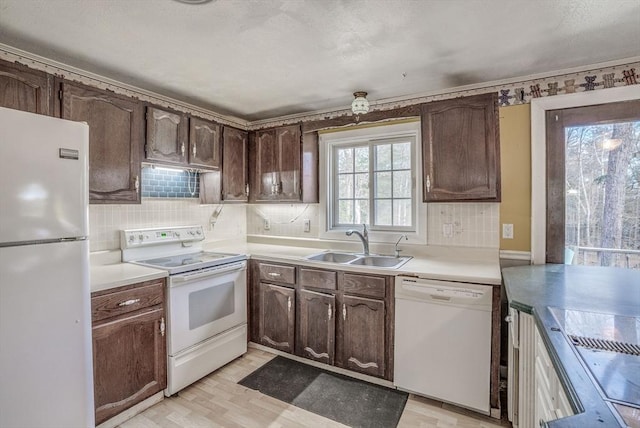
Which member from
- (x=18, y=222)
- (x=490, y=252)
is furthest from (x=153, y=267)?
(x=490, y=252)

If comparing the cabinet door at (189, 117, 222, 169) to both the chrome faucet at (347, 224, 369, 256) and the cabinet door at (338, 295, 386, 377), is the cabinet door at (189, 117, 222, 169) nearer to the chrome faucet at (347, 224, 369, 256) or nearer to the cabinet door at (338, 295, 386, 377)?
the chrome faucet at (347, 224, 369, 256)

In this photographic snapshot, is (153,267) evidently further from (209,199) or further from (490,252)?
(490,252)

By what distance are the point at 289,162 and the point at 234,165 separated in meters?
0.56

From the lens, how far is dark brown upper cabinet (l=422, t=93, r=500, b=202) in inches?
84.9

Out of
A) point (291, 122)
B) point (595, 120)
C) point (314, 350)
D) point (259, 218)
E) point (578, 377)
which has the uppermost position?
point (291, 122)

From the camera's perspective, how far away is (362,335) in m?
2.32

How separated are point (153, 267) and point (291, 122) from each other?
1.89m

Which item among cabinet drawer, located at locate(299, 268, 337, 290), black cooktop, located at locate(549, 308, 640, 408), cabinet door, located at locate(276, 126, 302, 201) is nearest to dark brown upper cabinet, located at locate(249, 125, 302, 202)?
cabinet door, located at locate(276, 126, 302, 201)

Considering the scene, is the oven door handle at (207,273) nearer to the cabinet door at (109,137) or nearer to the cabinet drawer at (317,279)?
the cabinet drawer at (317,279)

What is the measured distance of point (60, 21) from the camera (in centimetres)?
157

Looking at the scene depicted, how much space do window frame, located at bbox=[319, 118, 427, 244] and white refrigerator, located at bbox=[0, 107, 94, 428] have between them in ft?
6.34

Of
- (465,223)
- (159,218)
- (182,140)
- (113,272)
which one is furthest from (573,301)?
(159,218)

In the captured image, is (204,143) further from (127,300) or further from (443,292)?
(443,292)

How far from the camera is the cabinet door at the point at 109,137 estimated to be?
2.00m
